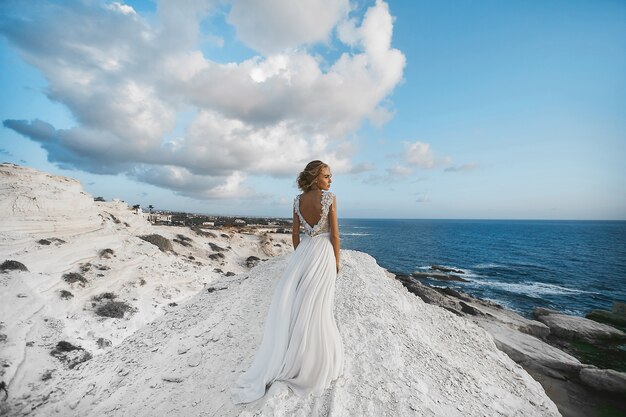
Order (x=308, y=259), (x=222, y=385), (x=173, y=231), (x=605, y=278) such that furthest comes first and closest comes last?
(x=605, y=278) < (x=173, y=231) < (x=222, y=385) < (x=308, y=259)

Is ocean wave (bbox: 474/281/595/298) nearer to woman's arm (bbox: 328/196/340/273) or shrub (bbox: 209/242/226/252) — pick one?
shrub (bbox: 209/242/226/252)

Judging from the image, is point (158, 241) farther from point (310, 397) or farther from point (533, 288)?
point (533, 288)

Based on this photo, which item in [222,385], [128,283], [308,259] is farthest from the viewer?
[128,283]

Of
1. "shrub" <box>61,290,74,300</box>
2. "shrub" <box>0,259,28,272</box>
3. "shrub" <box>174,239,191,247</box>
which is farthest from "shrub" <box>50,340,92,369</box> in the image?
"shrub" <box>174,239,191,247</box>

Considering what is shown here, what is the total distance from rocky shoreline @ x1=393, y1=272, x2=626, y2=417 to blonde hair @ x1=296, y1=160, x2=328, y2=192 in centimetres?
1070

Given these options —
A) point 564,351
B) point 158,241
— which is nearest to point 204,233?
point 158,241

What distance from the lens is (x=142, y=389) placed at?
17.3 ft

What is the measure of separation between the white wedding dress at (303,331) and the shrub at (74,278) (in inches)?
473

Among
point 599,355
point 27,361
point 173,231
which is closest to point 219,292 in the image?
point 27,361

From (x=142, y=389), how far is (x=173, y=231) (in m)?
29.2

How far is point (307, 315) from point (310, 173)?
7.76 ft

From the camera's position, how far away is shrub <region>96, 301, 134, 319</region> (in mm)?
10297

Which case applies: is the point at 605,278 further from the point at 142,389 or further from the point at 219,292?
the point at 142,389

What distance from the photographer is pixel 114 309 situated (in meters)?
10.5
